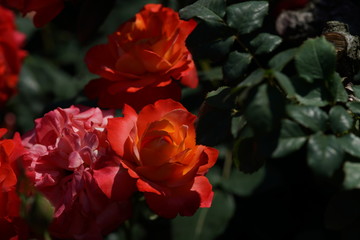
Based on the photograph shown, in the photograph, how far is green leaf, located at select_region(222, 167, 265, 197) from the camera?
4.70 ft

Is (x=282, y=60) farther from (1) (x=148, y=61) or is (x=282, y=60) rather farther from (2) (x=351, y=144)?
(1) (x=148, y=61)

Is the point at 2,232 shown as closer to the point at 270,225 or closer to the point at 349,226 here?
the point at 349,226

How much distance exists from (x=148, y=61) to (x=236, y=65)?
7.1 inches

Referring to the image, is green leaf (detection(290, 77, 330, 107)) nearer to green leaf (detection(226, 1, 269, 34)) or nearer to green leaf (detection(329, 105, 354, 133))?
green leaf (detection(329, 105, 354, 133))

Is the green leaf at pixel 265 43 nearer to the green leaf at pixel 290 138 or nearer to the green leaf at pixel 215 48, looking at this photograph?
the green leaf at pixel 215 48

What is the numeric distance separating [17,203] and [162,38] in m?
0.33

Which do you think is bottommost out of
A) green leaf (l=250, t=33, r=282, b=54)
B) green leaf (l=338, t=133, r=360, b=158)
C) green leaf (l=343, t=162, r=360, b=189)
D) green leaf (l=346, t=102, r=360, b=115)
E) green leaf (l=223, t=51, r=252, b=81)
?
green leaf (l=343, t=162, r=360, b=189)

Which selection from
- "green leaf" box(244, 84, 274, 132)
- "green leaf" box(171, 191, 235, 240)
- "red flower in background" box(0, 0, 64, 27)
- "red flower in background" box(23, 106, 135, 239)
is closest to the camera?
"green leaf" box(244, 84, 274, 132)

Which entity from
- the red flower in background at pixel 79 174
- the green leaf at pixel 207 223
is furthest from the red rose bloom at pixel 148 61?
the green leaf at pixel 207 223

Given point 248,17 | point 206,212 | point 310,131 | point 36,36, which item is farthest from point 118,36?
point 36,36

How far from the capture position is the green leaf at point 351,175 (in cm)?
70

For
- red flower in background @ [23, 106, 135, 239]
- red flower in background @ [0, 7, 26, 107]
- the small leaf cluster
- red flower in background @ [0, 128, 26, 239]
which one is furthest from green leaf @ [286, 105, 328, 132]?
red flower in background @ [0, 7, 26, 107]

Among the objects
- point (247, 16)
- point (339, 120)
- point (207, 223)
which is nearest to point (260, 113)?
point (339, 120)

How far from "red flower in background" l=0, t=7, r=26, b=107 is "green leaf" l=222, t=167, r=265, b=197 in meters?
0.53
